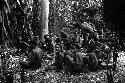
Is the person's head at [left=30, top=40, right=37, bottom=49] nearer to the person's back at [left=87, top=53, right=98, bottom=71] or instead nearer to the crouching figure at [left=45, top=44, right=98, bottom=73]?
the crouching figure at [left=45, top=44, right=98, bottom=73]

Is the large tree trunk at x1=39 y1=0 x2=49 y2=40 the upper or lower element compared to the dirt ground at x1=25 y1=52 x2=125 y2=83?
upper

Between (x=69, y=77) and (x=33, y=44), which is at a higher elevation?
(x=33, y=44)

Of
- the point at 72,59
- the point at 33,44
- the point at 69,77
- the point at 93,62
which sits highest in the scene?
the point at 33,44

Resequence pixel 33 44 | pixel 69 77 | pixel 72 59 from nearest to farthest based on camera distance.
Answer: pixel 69 77
pixel 72 59
pixel 33 44

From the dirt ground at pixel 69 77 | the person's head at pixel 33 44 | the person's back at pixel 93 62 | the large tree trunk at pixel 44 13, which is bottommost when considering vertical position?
the dirt ground at pixel 69 77

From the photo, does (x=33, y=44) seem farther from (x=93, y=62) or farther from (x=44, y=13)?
(x=93, y=62)

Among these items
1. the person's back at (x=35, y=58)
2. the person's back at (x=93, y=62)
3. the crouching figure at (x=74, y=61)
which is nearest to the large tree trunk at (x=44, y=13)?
the person's back at (x=35, y=58)

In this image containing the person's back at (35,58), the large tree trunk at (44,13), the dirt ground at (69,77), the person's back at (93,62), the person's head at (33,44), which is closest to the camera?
the dirt ground at (69,77)

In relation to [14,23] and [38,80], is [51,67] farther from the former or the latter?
[14,23]

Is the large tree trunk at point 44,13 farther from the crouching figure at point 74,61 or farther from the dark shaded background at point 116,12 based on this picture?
the dark shaded background at point 116,12

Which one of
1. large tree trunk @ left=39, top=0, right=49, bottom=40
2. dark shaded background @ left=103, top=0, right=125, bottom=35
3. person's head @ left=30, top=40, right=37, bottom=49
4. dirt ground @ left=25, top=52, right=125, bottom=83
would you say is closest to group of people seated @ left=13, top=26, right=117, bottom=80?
dirt ground @ left=25, top=52, right=125, bottom=83

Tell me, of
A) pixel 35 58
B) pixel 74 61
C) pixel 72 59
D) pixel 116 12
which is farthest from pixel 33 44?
pixel 116 12

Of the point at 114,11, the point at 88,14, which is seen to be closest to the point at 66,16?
the point at 88,14

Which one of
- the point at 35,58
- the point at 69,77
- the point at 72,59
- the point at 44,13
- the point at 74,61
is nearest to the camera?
the point at 69,77
